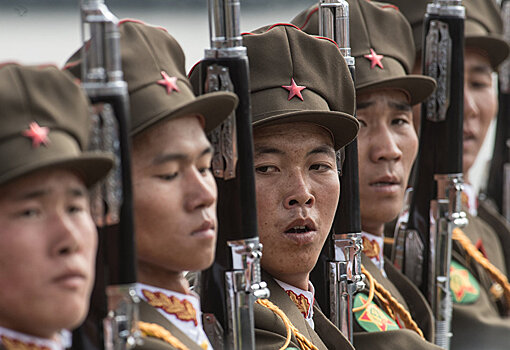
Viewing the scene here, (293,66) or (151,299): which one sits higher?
(293,66)

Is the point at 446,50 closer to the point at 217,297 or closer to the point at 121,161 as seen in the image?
the point at 217,297

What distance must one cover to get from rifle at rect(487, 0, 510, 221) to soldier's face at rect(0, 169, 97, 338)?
3.48 meters

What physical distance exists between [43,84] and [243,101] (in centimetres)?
58

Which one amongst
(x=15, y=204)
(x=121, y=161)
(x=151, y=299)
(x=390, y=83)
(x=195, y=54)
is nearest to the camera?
(x=15, y=204)

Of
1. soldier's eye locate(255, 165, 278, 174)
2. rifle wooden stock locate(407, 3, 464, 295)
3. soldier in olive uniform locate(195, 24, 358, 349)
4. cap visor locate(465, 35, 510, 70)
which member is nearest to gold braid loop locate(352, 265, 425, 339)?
rifle wooden stock locate(407, 3, 464, 295)

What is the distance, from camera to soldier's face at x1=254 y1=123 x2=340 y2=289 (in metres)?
2.44

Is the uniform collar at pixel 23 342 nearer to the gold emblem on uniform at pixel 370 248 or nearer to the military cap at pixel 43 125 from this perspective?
the military cap at pixel 43 125

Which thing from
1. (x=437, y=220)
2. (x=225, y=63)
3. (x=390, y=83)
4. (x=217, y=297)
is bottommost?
(x=437, y=220)

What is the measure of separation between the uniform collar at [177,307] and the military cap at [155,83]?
1.11 feet

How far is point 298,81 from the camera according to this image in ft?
8.32

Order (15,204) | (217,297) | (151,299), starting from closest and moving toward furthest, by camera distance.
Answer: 1. (15,204)
2. (151,299)
3. (217,297)

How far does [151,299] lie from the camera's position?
6.54 feet

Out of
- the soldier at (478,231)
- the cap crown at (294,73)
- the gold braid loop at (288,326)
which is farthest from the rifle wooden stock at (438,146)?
the gold braid loop at (288,326)

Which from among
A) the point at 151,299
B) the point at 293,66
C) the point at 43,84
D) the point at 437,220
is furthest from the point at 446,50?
the point at 43,84
